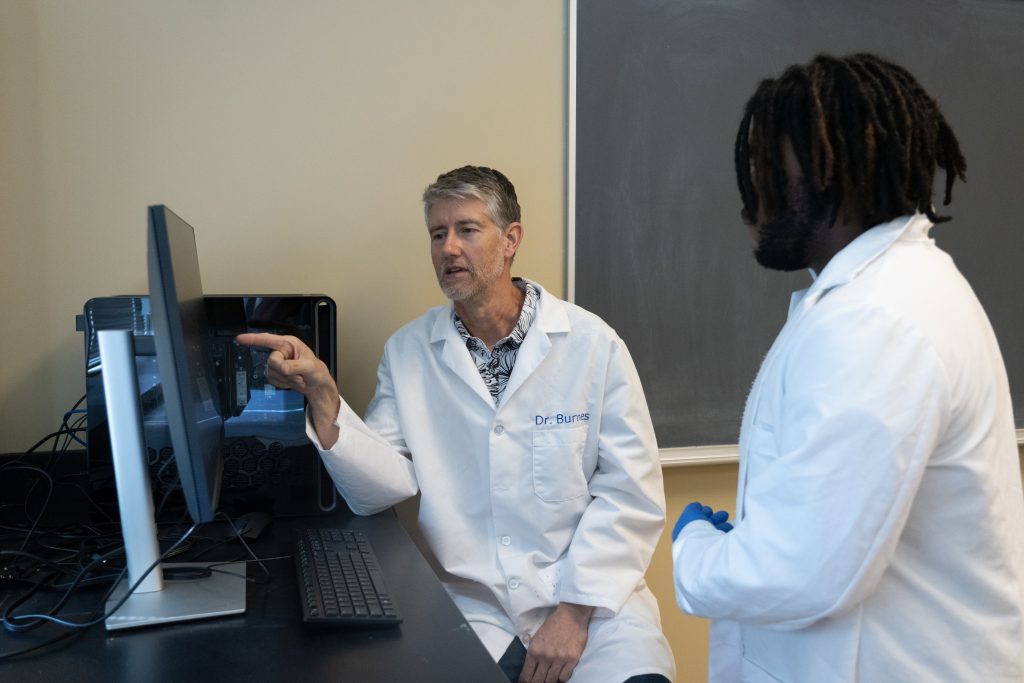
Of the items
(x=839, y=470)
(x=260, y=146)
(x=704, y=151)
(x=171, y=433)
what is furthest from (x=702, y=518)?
(x=260, y=146)

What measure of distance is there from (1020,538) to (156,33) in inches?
72.2

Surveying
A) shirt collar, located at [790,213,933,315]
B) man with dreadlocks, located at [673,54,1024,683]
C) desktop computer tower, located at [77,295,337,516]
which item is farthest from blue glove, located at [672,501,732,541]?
desktop computer tower, located at [77,295,337,516]

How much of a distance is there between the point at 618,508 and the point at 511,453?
24cm

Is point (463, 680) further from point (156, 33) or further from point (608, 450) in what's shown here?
point (156, 33)

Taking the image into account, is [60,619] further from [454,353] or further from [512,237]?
[512,237]

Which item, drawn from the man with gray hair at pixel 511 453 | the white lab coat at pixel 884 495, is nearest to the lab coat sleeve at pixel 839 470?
the white lab coat at pixel 884 495

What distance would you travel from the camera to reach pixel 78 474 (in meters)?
1.59

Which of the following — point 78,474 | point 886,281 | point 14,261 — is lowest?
point 78,474

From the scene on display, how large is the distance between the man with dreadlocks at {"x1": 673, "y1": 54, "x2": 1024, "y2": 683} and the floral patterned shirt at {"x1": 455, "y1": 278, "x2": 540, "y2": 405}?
2.14 feet

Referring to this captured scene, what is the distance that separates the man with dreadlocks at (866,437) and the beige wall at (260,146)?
936 mm

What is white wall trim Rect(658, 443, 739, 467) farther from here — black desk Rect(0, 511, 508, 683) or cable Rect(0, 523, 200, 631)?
cable Rect(0, 523, 200, 631)

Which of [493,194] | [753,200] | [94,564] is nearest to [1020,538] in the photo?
[753,200]

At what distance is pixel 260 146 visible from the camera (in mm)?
1779

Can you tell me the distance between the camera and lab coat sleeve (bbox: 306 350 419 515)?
142cm
